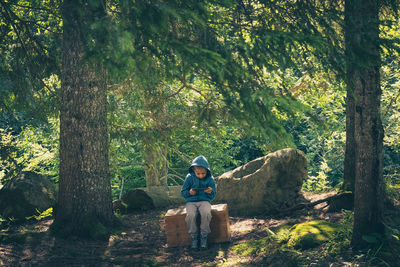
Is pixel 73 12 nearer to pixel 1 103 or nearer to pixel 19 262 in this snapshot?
pixel 19 262

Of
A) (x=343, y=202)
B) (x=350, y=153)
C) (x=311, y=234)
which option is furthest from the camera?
(x=350, y=153)

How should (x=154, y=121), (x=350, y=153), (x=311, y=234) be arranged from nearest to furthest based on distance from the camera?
(x=311, y=234) → (x=350, y=153) → (x=154, y=121)

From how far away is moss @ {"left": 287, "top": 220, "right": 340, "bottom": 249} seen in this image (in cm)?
572

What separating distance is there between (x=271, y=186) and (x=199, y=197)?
303cm

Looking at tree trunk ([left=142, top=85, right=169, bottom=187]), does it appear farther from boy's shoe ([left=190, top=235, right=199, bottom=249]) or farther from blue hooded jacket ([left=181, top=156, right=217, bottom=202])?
boy's shoe ([left=190, top=235, right=199, bottom=249])

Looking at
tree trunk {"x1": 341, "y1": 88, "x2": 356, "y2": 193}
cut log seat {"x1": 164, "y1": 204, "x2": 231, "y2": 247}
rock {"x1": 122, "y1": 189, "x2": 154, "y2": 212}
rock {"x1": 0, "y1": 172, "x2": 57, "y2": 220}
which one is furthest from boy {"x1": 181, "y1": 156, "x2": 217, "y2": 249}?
rock {"x1": 122, "y1": 189, "x2": 154, "y2": 212}

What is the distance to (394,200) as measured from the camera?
752 centimetres

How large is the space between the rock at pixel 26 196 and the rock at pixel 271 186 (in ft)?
15.1

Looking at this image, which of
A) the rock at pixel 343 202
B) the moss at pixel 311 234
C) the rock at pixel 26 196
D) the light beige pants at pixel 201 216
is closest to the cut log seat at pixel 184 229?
the light beige pants at pixel 201 216

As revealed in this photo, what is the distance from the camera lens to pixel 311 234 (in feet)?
19.4

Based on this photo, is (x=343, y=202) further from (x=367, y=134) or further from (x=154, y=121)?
(x=154, y=121)

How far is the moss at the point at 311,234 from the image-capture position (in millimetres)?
5723

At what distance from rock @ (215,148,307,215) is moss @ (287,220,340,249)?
293 cm

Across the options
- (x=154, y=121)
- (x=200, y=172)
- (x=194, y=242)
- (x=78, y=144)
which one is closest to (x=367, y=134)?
(x=200, y=172)
